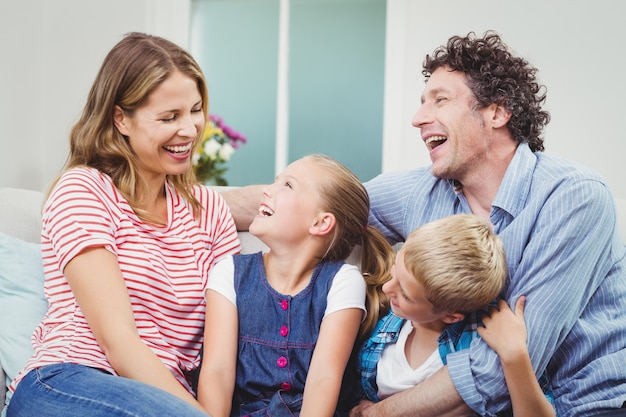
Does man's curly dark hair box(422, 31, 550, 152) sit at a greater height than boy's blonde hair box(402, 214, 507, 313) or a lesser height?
greater

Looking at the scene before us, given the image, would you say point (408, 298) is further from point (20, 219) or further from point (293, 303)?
point (20, 219)

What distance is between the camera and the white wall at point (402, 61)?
4129 millimetres

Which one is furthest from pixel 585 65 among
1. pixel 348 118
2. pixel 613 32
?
pixel 348 118

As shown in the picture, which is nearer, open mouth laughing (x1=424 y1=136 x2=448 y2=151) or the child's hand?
the child's hand

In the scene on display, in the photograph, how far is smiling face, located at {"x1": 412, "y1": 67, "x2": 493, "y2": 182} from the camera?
1856mm

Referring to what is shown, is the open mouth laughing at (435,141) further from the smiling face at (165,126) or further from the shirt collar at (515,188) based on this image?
the smiling face at (165,126)

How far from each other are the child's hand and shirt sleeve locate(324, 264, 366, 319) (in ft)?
0.98

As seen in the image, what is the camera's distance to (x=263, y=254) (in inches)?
74.9

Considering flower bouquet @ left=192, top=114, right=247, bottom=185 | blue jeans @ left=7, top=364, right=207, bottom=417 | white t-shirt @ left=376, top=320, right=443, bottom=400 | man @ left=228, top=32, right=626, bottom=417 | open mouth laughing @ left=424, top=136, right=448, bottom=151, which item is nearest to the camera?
blue jeans @ left=7, top=364, right=207, bottom=417

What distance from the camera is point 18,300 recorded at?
184 centimetres

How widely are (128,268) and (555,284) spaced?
96 cm

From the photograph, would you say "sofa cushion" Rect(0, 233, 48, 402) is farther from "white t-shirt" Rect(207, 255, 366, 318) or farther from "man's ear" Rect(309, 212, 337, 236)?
"man's ear" Rect(309, 212, 337, 236)

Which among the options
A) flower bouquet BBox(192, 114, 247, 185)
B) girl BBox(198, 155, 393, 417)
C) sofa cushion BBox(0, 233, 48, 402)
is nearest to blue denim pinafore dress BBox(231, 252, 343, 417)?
girl BBox(198, 155, 393, 417)

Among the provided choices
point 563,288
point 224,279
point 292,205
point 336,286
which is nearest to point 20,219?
point 224,279
